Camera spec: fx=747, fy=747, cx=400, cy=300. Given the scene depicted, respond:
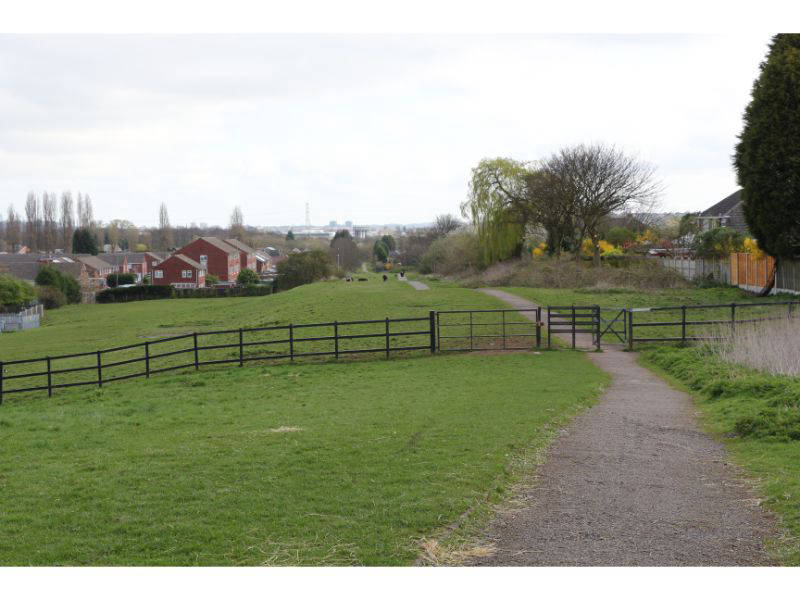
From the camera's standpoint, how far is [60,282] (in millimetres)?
71375

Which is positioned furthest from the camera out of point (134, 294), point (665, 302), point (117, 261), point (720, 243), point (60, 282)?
point (117, 261)

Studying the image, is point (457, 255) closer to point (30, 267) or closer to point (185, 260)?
point (185, 260)

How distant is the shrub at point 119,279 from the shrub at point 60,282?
70.5 ft

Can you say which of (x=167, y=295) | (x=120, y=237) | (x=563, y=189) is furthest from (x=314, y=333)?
(x=120, y=237)

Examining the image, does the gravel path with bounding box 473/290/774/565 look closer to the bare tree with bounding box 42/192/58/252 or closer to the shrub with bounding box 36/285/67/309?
the shrub with bounding box 36/285/67/309

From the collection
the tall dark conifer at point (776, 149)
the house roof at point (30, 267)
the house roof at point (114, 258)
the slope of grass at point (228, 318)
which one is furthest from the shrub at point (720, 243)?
the house roof at point (114, 258)

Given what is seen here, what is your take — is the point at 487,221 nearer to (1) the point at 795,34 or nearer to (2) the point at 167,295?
(1) the point at 795,34

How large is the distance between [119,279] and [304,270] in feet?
115

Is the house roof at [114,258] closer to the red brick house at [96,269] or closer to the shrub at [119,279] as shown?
the red brick house at [96,269]

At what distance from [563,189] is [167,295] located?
148 ft

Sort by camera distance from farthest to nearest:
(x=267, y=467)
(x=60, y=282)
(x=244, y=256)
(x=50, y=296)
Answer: (x=244, y=256), (x=60, y=282), (x=50, y=296), (x=267, y=467)

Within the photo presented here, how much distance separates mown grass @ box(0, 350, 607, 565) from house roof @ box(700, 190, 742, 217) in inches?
2190

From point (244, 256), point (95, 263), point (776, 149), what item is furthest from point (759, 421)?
point (244, 256)

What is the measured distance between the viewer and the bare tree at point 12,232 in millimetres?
138875
